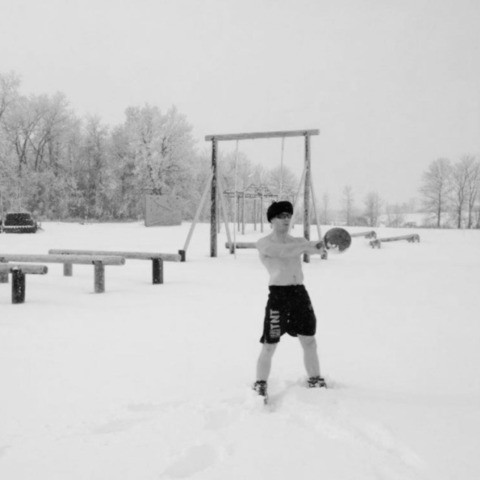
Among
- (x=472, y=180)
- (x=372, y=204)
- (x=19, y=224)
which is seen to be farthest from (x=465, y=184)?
(x=19, y=224)

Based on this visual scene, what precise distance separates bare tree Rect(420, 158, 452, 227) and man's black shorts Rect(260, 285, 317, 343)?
2179 inches

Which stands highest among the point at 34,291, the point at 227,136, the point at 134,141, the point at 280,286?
the point at 134,141

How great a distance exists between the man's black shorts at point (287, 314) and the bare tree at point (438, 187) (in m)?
55.3

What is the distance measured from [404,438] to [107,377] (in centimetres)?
243

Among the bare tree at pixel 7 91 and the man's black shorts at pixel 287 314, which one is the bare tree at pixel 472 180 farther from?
the man's black shorts at pixel 287 314

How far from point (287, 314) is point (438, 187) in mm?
56349

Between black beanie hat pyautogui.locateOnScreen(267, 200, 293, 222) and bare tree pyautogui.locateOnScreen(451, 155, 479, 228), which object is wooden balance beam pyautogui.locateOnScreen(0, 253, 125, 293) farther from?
bare tree pyautogui.locateOnScreen(451, 155, 479, 228)

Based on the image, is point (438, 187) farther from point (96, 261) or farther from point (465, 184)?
point (96, 261)

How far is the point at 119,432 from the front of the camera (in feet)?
9.73

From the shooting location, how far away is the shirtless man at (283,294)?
3.50m

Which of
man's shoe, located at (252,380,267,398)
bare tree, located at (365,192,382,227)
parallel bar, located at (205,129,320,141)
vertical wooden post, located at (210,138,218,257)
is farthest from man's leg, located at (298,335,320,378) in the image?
bare tree, located at (365,192,382,227)

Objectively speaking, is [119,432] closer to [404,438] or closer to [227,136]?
[404,438]

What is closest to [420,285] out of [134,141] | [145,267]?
[145,267]

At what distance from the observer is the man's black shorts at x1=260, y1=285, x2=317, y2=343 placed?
11.5ft
